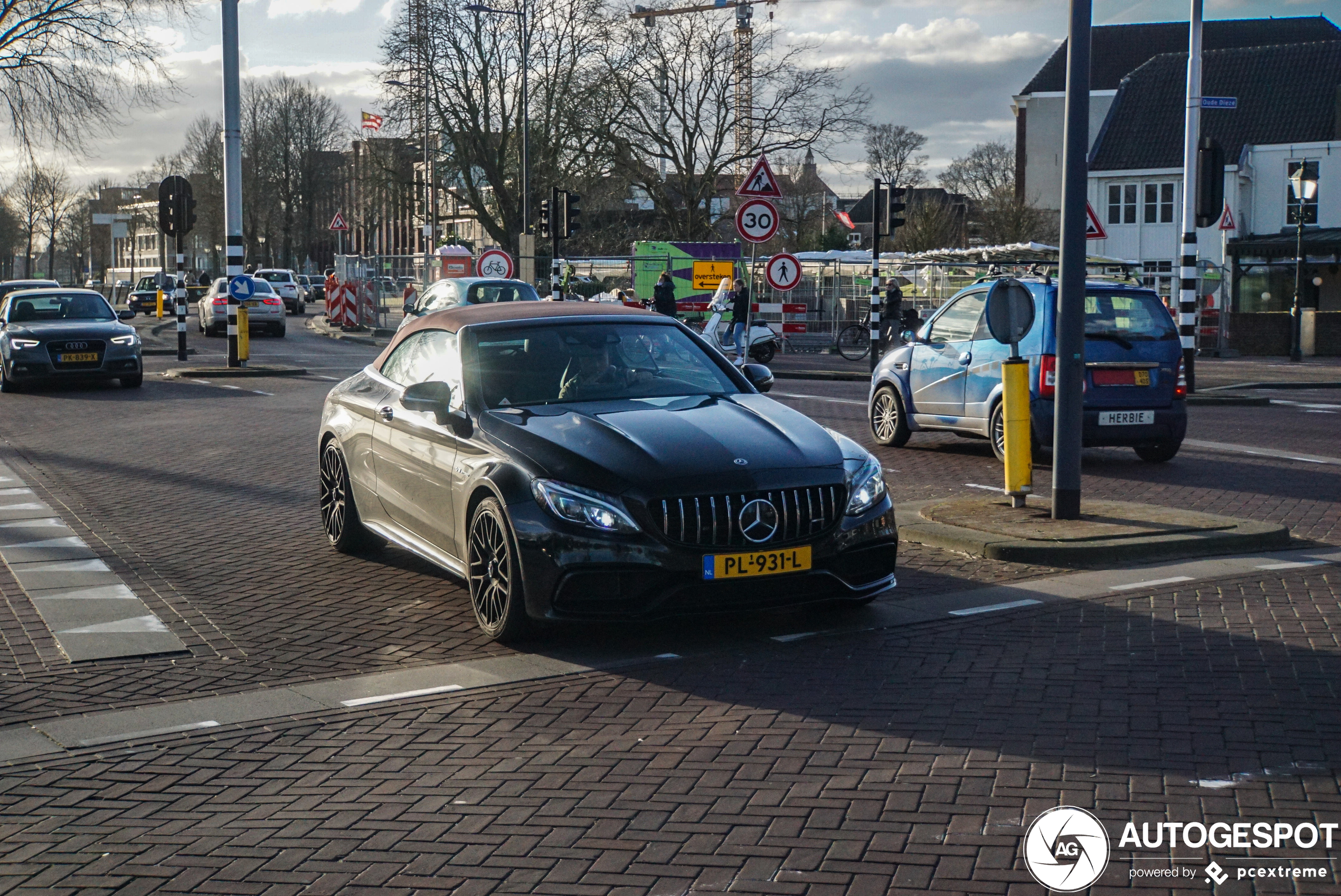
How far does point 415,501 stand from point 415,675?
1596 millimetres

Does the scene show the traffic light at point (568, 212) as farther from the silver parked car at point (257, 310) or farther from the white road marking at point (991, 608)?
the white road marking at point (991, 608)

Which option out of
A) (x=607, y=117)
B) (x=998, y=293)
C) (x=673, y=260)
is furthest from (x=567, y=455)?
(x=607, y=117)

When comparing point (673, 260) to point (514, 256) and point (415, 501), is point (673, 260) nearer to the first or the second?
point (514, 256)

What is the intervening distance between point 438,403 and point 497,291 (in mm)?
16976

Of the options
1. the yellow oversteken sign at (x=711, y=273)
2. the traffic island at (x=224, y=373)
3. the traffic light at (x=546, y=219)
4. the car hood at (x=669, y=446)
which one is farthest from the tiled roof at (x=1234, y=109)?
the car hood at (x=669, y=446)

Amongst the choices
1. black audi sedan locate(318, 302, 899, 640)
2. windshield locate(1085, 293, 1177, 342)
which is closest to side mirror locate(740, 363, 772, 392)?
black audi sedan locate(318, 302, 899, 640)

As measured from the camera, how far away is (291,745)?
5043mm

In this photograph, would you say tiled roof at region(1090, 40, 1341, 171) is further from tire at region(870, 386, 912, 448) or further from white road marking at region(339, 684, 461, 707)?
white road marking at region(339, 684, 461, 707)

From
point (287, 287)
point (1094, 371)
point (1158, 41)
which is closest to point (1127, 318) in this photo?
point (1094, 371)

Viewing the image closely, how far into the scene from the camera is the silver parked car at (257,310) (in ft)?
129

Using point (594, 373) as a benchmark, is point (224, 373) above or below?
below

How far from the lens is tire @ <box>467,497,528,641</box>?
6.27 metres

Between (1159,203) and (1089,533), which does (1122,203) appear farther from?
(1089,533)

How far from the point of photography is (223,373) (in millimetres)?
24078
